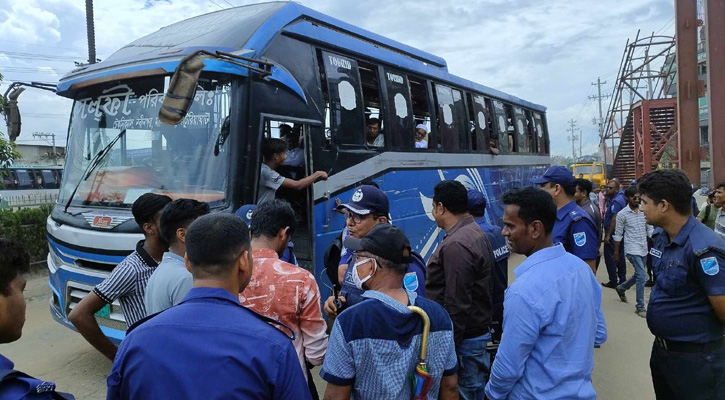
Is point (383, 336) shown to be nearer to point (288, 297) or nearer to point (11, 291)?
point (288, 297)

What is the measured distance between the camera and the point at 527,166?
11352 millimetres

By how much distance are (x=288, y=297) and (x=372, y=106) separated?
4.20 m

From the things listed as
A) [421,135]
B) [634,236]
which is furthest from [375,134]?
[634,236]

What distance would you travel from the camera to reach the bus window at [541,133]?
1239 centimetres

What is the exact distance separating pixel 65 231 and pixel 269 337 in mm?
3938

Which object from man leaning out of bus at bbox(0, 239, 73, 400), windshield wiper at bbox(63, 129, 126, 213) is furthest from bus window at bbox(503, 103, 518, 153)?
man leaning out of bus at bbox(0, 239, 73, 400)

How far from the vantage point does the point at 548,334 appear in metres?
2.01

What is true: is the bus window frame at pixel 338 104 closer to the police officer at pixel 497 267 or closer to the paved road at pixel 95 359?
the police officer at pixel 497 267

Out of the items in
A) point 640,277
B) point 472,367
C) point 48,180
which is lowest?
point 640,277

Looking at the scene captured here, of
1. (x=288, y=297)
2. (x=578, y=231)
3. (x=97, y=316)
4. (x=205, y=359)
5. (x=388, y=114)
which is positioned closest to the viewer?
(x=205, y=359)

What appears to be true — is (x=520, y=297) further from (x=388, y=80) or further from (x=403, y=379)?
(x=388, y=80)

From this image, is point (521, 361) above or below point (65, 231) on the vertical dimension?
below

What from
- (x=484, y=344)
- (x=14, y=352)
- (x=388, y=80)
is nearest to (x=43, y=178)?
(x=14, y=352)

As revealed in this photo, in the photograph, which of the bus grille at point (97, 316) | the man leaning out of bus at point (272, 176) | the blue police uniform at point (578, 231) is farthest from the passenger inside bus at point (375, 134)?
the bus grille at point (97, 316)
